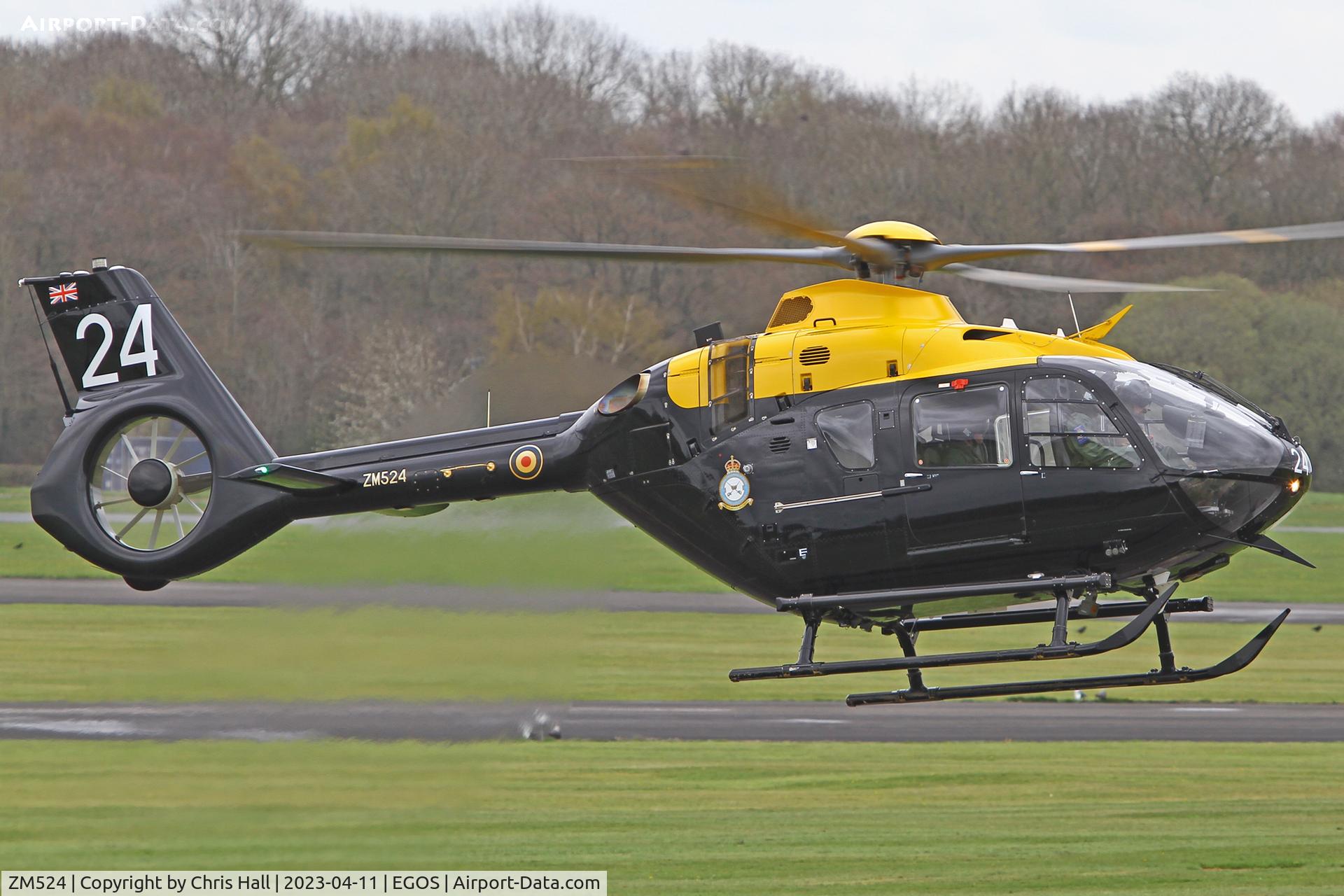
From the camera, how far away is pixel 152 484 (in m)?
14.3

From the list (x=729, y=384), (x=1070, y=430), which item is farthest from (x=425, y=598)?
(x=1070, y=430)

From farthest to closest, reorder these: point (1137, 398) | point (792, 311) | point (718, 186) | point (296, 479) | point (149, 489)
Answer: point (149, 489) < point (296, 479) < point (792, 311) < point (1137, 398) < point (718, 186)

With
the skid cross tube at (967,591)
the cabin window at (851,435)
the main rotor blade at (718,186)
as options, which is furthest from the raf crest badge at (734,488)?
the main rotor blade at (718,186)

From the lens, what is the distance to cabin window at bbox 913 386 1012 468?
38.3ft

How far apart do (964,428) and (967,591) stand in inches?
47.9

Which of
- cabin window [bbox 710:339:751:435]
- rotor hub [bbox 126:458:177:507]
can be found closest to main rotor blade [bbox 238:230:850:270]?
cabin window [bbox 710:339:751:435]

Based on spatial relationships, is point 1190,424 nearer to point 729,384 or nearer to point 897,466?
point 897,466

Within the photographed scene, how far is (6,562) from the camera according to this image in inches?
1462

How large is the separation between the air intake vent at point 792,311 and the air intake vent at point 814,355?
0.40 metres

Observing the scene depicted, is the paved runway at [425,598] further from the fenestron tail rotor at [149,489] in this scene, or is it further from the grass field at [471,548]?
the fenestron tail rotor at [149,489]

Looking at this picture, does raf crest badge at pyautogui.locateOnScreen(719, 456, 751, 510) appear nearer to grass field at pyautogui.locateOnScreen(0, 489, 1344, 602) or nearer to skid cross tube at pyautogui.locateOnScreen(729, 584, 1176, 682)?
skid cross tube at pyautogui.locateOnScreen(729, 584, 1176, 682)

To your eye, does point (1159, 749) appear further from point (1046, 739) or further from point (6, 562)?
point (6, 562)

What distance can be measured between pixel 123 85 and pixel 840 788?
41527 mm

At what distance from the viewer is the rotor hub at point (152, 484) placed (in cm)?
1425
